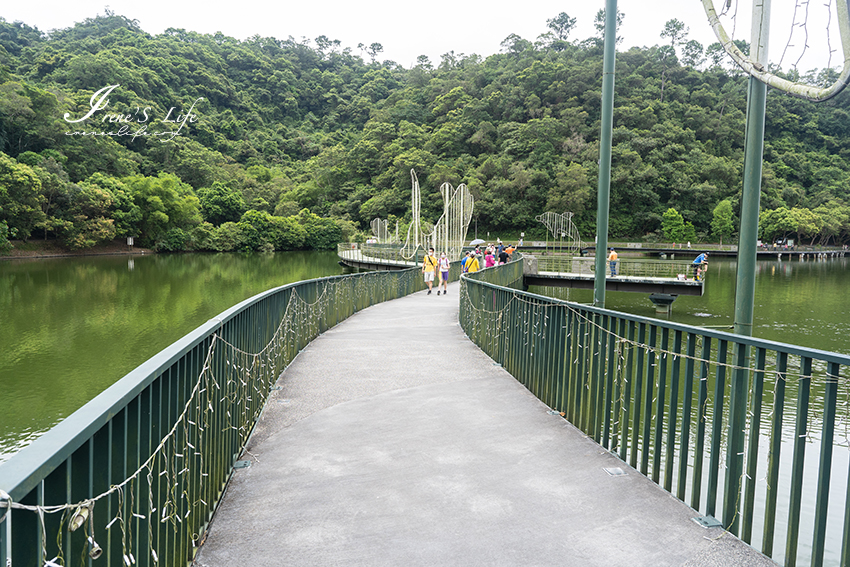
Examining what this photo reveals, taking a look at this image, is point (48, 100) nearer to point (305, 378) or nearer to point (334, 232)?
point (334, 232)

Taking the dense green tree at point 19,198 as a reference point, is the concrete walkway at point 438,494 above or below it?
below

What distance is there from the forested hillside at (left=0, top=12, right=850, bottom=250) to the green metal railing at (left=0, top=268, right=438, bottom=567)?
5980 cm

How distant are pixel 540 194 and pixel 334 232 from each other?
32.8 m

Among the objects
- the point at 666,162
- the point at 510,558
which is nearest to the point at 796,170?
the point at 666,162

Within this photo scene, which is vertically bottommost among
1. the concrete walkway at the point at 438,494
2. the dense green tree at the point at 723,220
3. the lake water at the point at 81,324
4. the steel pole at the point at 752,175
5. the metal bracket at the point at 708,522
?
the lake water at the point at 81,324

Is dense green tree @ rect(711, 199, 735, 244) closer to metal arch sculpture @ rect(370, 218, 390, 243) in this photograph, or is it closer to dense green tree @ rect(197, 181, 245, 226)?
metal arch sculpture @ rect(370, 218, 390, 243)

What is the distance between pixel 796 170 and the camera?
101 metres

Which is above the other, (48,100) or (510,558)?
(48,100)

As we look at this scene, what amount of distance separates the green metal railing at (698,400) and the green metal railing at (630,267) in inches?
835

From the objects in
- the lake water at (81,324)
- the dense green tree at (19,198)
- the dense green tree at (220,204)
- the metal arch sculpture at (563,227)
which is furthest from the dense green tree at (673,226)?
the dense green tree at (19,198)

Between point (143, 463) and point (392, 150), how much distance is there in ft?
346

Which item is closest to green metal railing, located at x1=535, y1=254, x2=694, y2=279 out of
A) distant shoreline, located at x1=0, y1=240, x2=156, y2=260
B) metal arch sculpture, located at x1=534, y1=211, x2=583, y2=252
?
metal arch sculpture, located at x1=534, y1=211, x2=583, y2=252

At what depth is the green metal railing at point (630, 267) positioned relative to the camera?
29406mm

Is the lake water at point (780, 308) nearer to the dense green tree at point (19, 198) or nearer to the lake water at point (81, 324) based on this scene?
the lake water at point (81, 324)
